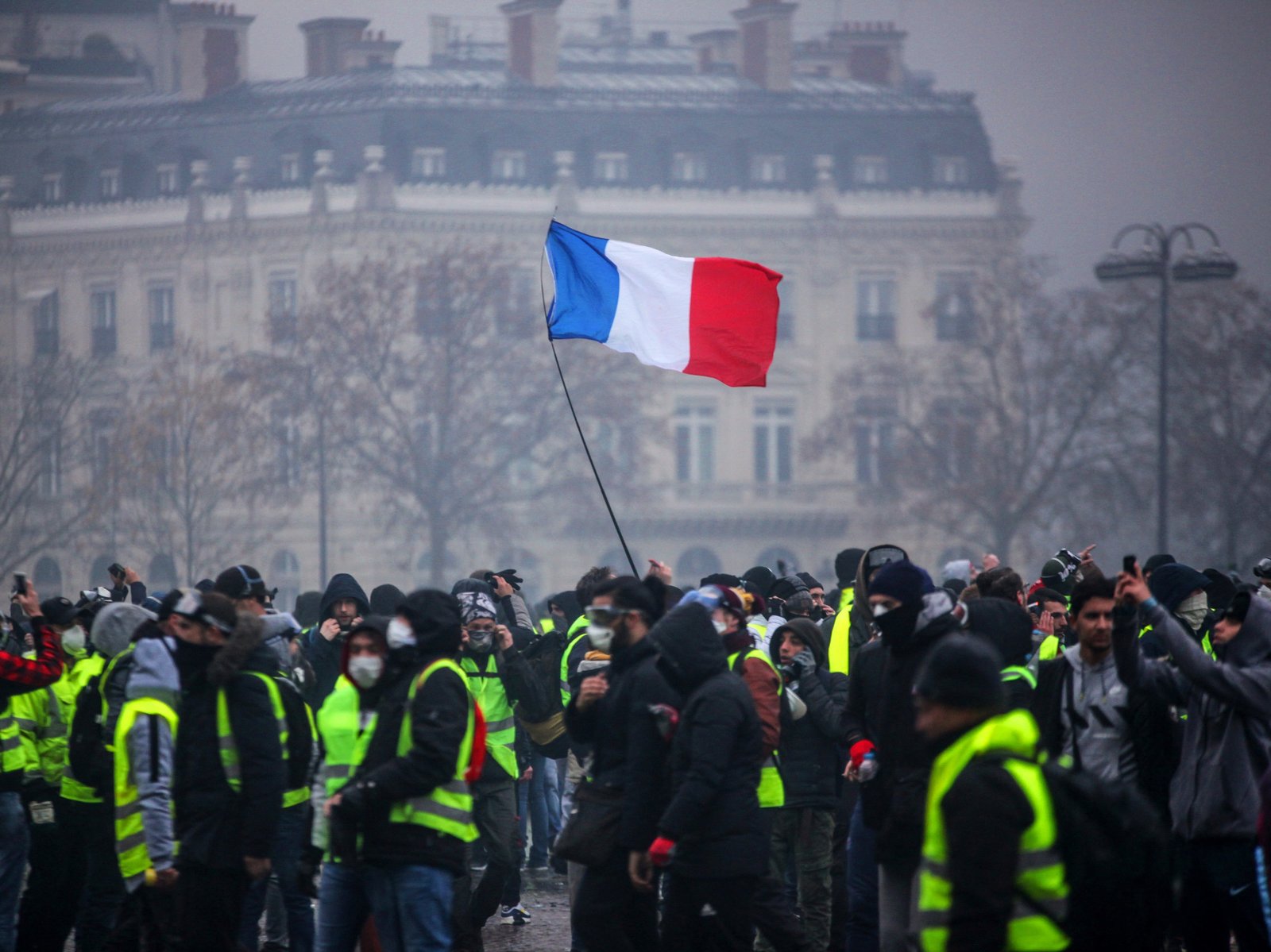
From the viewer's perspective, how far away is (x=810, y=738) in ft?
31.8

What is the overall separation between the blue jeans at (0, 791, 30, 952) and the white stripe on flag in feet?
13.8

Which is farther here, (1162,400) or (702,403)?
(702,403)

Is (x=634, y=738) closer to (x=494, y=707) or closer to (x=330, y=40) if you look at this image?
(x=494, y=707)

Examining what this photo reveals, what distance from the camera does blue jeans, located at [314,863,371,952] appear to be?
24.5ft

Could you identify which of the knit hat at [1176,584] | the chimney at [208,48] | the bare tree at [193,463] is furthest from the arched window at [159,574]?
the knit hat at [1176,584]

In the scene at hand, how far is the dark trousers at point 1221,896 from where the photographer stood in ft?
24.2

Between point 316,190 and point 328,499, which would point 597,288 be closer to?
point 328,499

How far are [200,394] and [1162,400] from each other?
1232 inches

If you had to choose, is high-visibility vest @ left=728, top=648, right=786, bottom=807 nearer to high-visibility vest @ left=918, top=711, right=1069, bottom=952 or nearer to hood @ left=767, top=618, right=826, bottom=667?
hood @ left=767, top=618, right=826, bottom=667

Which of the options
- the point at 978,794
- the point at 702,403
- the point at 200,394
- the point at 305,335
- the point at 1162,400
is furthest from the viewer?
the point at 702,403

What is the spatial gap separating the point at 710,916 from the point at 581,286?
4681mm

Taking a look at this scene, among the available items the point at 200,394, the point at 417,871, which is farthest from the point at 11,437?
the point at 417,871

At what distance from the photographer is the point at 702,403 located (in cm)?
6769

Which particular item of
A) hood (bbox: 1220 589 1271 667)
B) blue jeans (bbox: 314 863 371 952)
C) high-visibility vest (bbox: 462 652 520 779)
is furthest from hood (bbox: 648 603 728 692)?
high-visibility vest (bbox: 462 652 520 779)
